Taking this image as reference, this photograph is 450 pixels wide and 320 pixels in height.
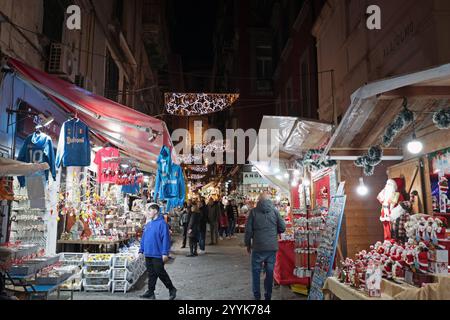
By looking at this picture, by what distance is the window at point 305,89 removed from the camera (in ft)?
47.9

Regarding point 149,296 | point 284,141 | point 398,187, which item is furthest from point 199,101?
point 398,187

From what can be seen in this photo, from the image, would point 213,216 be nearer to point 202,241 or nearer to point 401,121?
point 202,241

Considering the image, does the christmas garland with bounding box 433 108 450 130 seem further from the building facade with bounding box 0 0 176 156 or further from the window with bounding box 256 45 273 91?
the window with bounding box 256 45 273 91

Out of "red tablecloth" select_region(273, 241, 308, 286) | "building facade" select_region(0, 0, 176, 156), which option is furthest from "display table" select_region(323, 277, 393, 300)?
"building facade" select_region(0, 0, 176, 156)

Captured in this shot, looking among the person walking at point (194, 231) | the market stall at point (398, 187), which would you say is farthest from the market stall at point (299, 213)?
the person walking at point (194, 231)

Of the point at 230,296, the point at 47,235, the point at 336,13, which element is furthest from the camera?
the point at 336,13

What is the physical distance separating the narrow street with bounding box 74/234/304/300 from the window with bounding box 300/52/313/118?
614 centimetres

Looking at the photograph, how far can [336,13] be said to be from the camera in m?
11.2

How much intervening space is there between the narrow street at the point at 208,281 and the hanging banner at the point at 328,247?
1356mm

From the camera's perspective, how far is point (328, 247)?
712cm

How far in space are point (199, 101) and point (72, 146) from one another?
20.5 feet

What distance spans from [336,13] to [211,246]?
37.9 feet

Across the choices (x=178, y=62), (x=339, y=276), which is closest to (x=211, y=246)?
(x=339, y=276)

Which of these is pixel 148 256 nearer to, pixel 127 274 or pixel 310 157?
pixel 127 274
